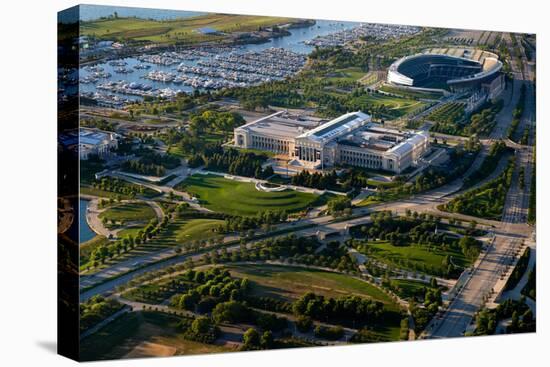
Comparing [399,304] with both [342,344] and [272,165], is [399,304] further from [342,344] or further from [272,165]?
[272,165]

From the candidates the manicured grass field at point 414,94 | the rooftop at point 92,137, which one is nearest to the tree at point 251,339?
the rooftop at point 92,137

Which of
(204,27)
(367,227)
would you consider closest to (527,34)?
(367,227)

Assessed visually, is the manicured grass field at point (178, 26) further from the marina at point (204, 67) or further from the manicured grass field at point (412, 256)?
the manicured grass field at point (412, 256)

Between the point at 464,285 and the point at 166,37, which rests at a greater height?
the point at 166,37

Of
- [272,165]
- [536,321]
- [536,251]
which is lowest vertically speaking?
[536,321]

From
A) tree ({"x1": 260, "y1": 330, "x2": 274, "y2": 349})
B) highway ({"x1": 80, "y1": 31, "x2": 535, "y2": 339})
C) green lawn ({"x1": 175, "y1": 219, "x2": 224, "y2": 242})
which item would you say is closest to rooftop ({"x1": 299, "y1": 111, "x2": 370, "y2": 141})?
highway ({"x1": 80, "y1": 31, "x2": 535, "y2": 339})

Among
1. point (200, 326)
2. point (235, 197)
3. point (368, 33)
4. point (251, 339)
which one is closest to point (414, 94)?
point (368, 33)

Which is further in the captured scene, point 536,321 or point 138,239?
point 536,321

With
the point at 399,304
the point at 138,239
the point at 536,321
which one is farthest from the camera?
the point at 536,321
